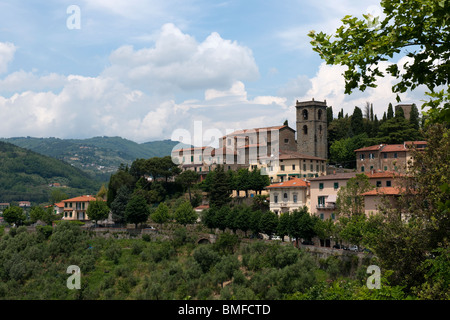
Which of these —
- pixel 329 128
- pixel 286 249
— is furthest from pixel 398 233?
pixel 329 128

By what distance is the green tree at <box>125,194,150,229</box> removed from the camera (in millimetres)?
68500

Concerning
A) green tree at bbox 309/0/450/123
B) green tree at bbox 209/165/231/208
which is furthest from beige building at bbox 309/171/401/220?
green tree at bbox 309/0/450/123

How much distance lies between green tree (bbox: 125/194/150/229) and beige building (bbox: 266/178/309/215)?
2044cm

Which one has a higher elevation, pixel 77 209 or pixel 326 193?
pixel 326 193

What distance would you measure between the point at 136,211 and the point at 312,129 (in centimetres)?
3192

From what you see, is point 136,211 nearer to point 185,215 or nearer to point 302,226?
point 185,215

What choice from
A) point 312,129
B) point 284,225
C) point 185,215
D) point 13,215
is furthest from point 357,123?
point 13,215

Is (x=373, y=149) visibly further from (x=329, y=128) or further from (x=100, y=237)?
(x=100, y=237)

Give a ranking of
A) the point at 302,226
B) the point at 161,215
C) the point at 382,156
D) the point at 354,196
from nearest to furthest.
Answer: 1. the point at 354,196
2. the point at 302,226
3. the point at 382,156
4. the point at 161,215

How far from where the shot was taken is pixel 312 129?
78.3 meters

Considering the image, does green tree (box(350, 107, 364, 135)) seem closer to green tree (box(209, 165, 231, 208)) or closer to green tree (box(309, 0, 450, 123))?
green tree (box(209, 165, 231, 208))
